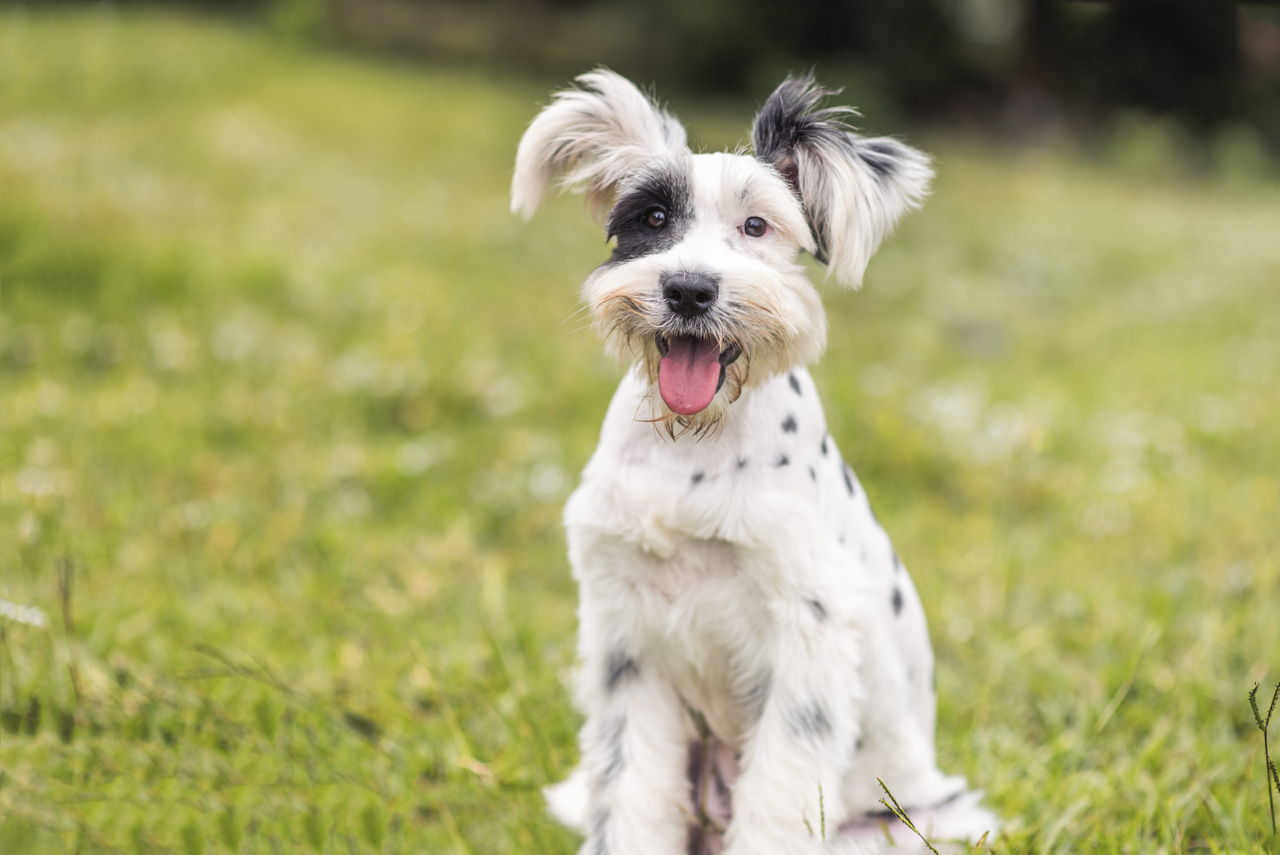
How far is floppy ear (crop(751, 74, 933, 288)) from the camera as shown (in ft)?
8.83

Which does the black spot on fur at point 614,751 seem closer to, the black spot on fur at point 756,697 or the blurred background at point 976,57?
→ the black spot on fur at point 756,697

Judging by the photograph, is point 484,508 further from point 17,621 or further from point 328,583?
point 17,621

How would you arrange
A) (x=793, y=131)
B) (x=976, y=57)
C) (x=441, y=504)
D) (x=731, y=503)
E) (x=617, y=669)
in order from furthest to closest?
(x=976, y=57) < (x=441, y=504) < (x=617, y=669) < (x=793, y=131) < (x=731, y=503)

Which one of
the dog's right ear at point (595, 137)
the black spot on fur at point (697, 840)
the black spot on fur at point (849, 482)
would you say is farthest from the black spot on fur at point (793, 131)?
the black spot on fur at point (697, 840)

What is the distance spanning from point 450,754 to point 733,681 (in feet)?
3.88

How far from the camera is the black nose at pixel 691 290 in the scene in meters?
2.51

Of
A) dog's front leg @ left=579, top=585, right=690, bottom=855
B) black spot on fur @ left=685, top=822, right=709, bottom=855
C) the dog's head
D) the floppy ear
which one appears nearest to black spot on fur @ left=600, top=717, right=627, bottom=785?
dog's front leg @ left=579, top=585, right=690, bottom=855

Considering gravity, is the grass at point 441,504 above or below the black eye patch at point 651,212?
below

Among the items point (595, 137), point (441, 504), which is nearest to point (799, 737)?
point (595, 137)

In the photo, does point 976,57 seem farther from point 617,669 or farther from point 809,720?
point 809,720

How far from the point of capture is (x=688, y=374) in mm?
2572

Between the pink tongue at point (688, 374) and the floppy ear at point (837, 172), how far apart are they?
0.40 metres

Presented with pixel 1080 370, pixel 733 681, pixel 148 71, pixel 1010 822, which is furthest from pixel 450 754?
pixel 148 71

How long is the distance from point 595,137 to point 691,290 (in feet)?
2.07
